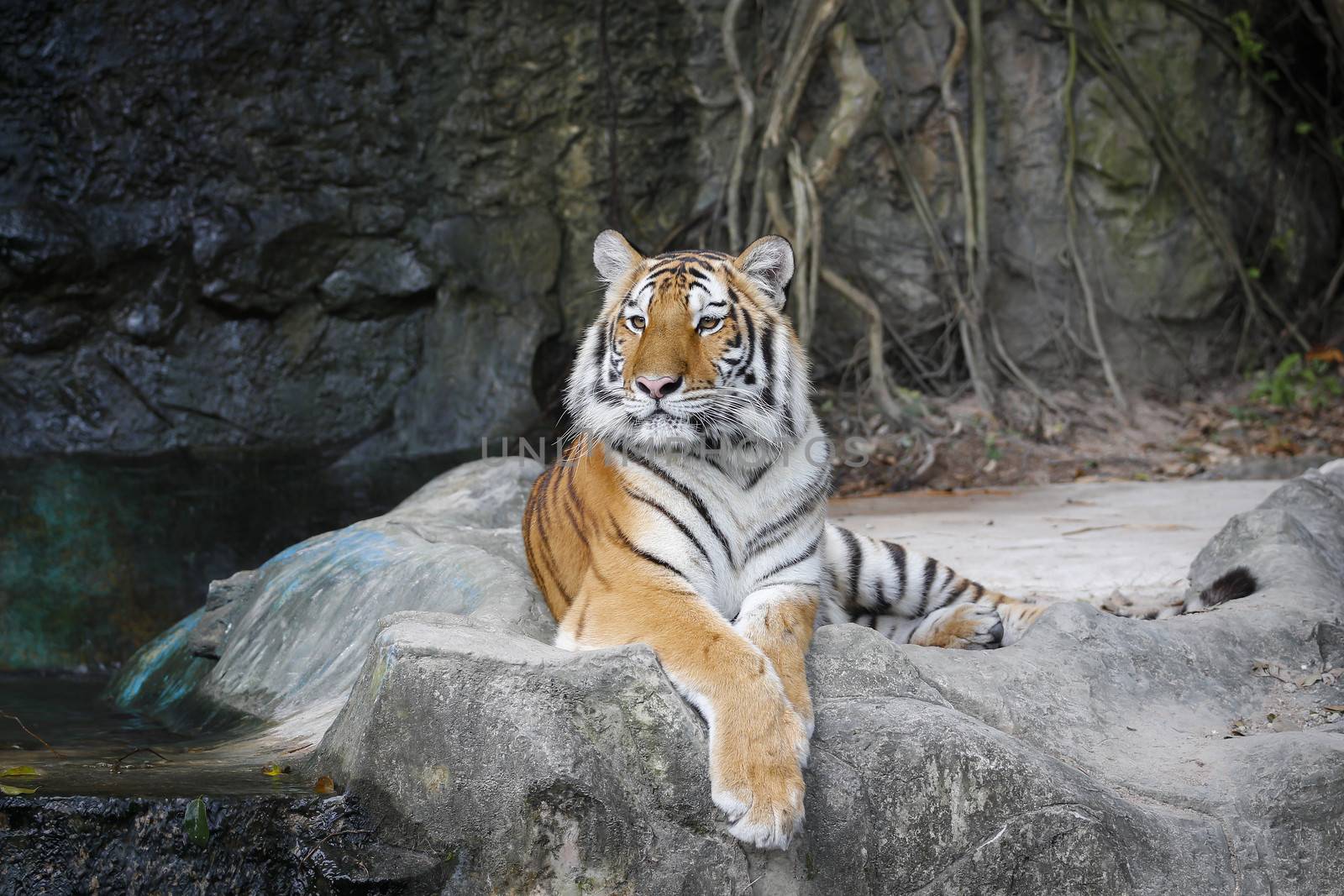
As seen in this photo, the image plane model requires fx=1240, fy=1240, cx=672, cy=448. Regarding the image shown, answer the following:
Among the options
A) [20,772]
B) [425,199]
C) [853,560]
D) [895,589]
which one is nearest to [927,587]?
[895,589]

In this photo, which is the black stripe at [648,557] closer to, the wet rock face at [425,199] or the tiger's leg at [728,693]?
the tiger's leg at [728,693]

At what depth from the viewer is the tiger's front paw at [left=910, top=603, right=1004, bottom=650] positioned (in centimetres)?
342

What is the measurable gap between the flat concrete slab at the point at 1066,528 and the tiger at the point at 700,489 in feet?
3.70

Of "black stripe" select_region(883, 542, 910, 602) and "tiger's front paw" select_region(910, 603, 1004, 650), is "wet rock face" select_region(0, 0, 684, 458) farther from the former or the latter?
"tiger's front paw" select_region(910, 603, 1004, 650)

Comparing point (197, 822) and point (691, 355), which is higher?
point (691, 355)

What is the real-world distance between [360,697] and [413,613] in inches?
10.4

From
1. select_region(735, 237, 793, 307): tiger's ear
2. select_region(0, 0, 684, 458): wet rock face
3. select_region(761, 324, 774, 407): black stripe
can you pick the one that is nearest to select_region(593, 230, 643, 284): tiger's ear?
select_region(735, 237, 793, 307): tiger's ear

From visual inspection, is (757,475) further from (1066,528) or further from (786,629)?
(1066,528)

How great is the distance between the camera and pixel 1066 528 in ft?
17.5

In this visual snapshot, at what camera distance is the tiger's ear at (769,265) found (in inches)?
124

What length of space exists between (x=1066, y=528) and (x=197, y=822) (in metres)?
4.03

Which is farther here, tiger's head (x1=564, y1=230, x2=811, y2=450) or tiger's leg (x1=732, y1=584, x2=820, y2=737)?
tiger's head (x1=564, y1=230, x2=811, y2=450)

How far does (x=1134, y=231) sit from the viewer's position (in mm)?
8578

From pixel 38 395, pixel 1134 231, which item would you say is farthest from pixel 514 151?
pixel 1134 231
